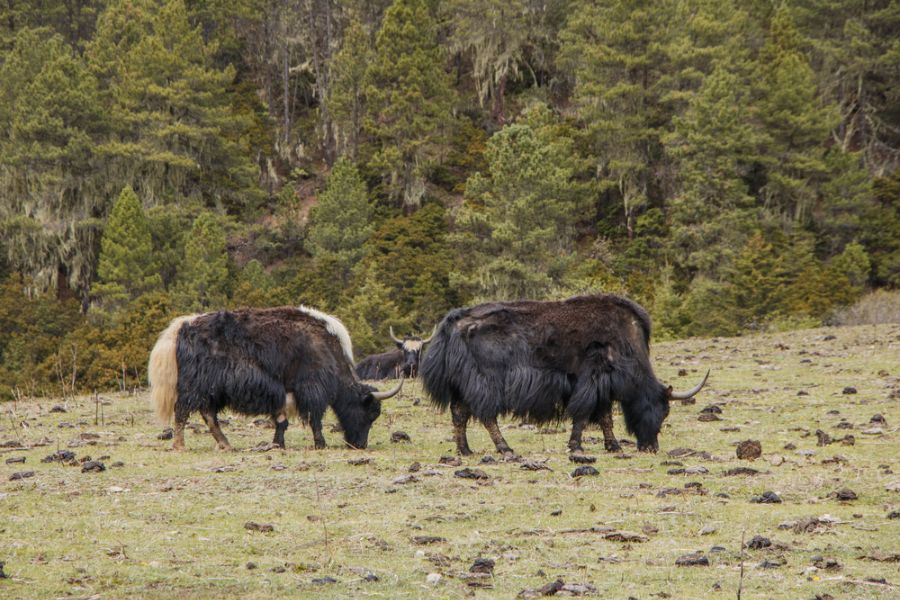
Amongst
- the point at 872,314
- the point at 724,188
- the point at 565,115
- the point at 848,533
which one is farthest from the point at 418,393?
the point at 565,115

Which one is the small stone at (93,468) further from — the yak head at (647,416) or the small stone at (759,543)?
the small stone at (759,543)

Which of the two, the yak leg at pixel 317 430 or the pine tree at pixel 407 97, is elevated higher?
the pine tree at pixel 407 97

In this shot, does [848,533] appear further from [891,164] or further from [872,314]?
[891,164]

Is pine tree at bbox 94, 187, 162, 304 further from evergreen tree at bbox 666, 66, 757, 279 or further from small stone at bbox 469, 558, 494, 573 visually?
small stone at bbox 469, 558, 494, 573

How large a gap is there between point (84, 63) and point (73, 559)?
2001 inches

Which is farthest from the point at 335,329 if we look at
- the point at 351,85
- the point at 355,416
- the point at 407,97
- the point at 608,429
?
the point at 351,85

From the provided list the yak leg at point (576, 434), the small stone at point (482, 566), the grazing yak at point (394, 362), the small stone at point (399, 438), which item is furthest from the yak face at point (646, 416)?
the grazing yak at point (394, 362)

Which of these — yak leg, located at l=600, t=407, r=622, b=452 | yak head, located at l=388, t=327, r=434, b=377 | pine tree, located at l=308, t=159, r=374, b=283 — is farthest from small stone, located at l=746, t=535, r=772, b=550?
pine tree, located at l=308, t=159, r=374, b=283

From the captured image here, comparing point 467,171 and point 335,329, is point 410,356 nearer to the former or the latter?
point 335,329

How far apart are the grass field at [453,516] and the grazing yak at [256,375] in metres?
0.48

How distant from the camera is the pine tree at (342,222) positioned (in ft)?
155

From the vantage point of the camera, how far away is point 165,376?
513 inches

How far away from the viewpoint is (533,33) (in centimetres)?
5603

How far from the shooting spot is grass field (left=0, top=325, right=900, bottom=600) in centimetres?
686
